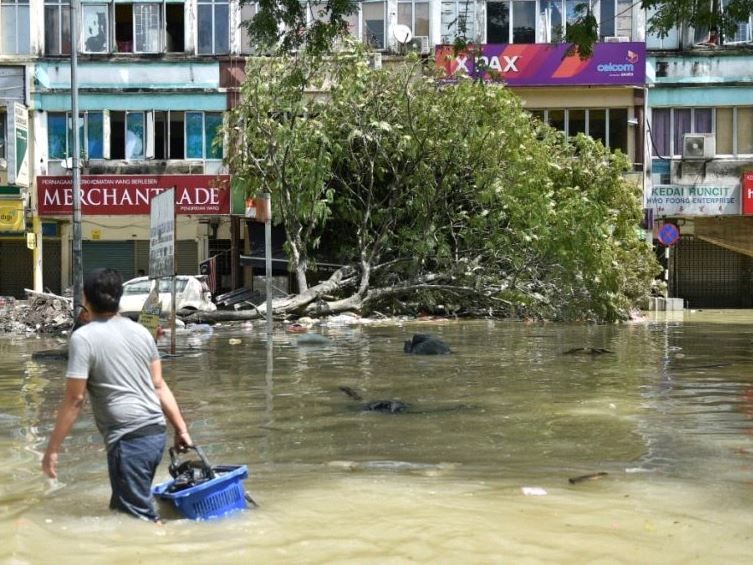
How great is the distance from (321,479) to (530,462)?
157 centimetres

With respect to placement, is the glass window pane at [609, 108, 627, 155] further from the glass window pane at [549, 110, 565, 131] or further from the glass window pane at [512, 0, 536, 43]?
the glass window pane at [512, 0, 536, 43]

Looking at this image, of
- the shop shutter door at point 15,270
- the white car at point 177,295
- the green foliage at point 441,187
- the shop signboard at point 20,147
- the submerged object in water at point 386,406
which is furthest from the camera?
the shop shutter door at point 15,270

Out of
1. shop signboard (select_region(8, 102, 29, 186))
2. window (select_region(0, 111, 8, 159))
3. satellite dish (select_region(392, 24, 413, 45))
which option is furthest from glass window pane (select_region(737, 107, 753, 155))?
window (select_region(0, 111, 8, 159))

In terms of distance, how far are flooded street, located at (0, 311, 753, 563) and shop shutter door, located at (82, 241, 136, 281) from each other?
19.2 m

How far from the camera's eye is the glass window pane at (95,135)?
99.9 ft

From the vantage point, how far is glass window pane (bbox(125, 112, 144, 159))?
30.6 metres

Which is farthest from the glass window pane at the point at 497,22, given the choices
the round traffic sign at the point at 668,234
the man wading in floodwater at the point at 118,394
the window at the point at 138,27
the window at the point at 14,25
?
the man wading in floodwater at the point at 118,394

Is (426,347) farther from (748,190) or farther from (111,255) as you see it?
(111,255)

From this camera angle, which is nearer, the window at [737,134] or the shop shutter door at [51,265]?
the window at [737,134]

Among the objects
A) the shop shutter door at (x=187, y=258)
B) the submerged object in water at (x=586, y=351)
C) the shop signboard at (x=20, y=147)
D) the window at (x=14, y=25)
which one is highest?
the window at (x=14, y=25)

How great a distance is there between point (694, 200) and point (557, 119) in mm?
4887

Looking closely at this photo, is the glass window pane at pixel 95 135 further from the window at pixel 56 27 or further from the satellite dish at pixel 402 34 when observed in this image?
the satellite dish at pixel 402 34

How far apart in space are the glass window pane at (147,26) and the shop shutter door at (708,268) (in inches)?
709

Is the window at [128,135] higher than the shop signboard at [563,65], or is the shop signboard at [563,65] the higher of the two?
the shop signboard at [563,65]
